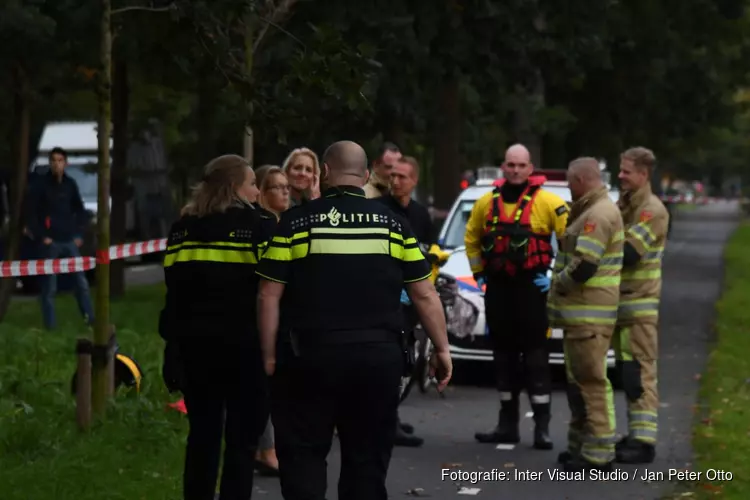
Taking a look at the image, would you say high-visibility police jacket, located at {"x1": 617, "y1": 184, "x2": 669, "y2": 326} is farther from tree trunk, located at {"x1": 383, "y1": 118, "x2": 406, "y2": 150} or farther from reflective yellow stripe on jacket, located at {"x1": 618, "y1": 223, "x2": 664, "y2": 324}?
tree trunk, located at {"x1": 383, "y1": 118, "x2": 406, "y2": 150}

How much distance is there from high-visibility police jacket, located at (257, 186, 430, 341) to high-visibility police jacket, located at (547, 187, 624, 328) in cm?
274

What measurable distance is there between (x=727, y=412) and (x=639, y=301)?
2.15 m

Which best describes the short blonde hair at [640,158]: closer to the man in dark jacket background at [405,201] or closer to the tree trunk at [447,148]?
the man in dark jacket background at [405,201]

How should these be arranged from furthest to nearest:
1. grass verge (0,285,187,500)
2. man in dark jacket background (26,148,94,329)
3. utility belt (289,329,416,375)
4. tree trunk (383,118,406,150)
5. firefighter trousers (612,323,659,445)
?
tree trunk (383,118,406,150) < man in dark jacket background (26,148,94,329) < firefighter trousers (612,323,659,445) < grass verge (0,285,187,500) < utility belt (289,329,416,375)

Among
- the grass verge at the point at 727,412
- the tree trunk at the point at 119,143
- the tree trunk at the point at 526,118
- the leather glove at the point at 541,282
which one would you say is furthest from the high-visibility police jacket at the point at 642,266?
the tree trunk at the point at 526,118

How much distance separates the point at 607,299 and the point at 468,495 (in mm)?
1478

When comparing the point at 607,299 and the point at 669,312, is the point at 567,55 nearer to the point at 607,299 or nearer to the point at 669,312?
the point at 669,312

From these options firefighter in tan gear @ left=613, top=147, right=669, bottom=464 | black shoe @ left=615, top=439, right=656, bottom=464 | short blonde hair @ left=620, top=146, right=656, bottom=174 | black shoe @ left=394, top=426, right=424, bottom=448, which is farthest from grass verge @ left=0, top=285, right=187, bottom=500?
short blonde hair @ left=620, top=146, right=656, bottom=174

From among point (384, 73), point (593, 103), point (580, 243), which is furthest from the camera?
point (593, 103)

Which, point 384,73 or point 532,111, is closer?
point 384,73

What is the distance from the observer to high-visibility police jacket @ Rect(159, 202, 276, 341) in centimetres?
706

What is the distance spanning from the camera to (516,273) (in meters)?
9.79

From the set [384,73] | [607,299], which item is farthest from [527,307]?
[384,73]

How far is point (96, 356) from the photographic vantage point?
9742mm
